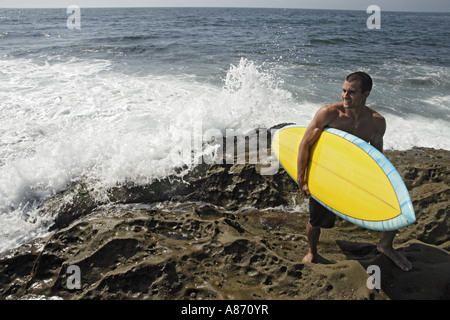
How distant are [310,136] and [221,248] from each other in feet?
4.41

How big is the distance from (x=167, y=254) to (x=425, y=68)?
533 inches

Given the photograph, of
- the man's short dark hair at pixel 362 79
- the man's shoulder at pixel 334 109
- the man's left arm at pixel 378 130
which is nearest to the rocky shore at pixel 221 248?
the man's left arm at pixel 378 130

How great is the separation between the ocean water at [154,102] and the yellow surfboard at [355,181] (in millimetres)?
2187

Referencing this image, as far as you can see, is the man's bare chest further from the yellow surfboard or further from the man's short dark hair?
the man's short dark hair

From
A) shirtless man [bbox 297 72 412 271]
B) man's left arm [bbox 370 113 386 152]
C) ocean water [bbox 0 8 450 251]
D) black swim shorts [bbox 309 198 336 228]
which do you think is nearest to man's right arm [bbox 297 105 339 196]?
shirtless man [bbox 297 72 412 271]

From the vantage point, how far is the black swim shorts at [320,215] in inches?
102

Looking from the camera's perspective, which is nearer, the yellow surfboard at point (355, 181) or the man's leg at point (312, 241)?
the yellow surfboard at point (355, 181)

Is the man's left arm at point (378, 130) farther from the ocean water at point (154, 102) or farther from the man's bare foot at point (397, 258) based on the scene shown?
the ocean water at point (154, 102)

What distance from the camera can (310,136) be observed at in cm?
261

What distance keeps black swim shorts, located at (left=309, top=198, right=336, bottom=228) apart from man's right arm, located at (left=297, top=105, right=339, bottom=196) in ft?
0.42

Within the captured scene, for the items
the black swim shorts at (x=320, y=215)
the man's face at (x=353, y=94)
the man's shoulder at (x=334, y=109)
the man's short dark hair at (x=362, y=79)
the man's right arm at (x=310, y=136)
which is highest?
the man's short dark hair at (x=362, y=79)

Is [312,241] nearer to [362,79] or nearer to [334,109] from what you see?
[334,109]

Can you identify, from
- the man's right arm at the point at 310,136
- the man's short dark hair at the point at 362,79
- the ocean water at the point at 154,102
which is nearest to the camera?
the man's short dark hair at the point at 362,79

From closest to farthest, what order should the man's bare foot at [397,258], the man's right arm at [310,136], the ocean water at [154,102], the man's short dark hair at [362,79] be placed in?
the man's short dark hair at [362,79] → the man's bare foot at [397,258] → the man's right arm at [310,136] → the ocean water at [154,102]
